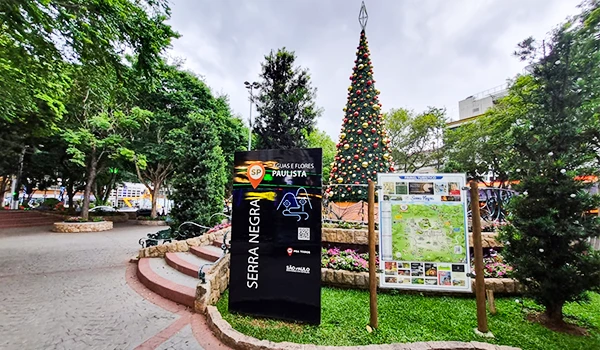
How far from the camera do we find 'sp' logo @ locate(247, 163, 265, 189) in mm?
3819

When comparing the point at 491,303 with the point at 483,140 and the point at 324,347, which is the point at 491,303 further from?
the point at 483,140

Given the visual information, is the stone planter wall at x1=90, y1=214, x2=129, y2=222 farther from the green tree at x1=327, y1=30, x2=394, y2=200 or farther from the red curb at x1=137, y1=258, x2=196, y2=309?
the green tree at x1=327, y1=30, x2=394, y2=200

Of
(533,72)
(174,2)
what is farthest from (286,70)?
(533,72)

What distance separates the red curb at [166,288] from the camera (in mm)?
4297

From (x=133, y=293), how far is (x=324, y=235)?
378 centimetres

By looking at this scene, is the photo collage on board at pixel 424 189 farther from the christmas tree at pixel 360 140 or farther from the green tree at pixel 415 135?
the green tree at pixel 415 135

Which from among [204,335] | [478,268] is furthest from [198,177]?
[478,268]

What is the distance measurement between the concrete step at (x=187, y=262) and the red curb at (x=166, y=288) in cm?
42

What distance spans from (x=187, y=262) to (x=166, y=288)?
1.06m

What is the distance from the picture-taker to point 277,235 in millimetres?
3682

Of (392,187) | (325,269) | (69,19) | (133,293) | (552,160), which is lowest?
(133,293)

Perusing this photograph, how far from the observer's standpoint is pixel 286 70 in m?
13.5

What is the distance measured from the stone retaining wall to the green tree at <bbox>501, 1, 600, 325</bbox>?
70cm

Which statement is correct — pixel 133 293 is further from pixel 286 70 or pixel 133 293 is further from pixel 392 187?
pixel 286 70
